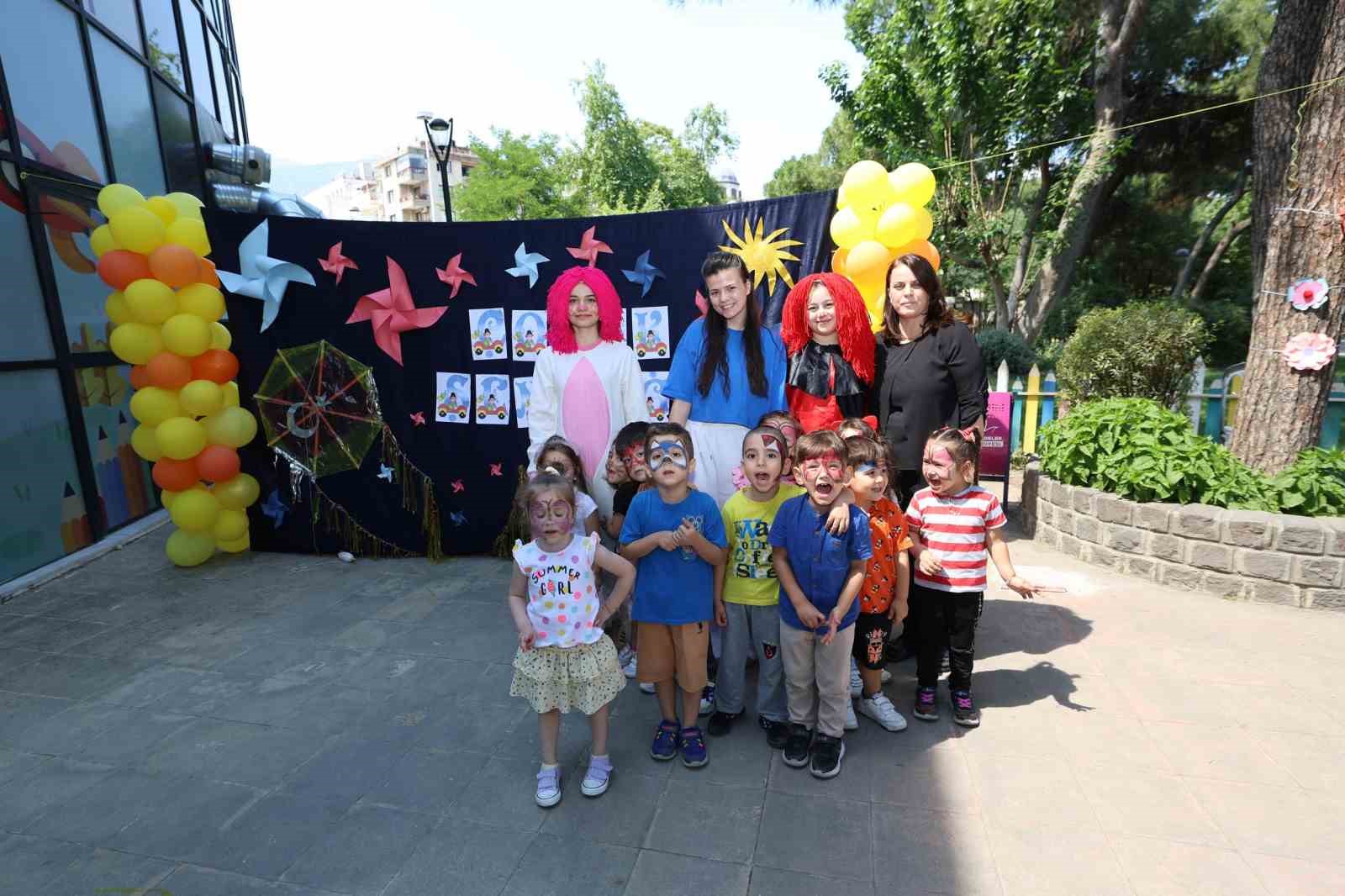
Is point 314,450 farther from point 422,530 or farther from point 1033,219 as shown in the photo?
point 1033,219

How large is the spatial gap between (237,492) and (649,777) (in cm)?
397

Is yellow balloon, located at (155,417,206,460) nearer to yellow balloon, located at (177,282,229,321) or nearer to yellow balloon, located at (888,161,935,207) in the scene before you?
yellow balloon, located at (177,282,229,321)

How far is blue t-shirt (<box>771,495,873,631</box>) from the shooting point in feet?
8.05

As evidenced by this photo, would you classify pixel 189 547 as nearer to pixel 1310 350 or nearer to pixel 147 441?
pixel 147 441

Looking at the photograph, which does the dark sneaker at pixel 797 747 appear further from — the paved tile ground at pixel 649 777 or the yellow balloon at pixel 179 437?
the yellow balloon at pixel 179 437

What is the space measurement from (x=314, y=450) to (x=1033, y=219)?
11723 mm

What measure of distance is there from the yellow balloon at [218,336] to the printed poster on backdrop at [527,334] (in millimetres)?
1981

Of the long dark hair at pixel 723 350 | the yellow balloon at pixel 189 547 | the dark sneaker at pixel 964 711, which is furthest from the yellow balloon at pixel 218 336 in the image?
the dark sneaker at pixel 964 711

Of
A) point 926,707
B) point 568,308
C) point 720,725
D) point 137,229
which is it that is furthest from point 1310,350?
point 137,229

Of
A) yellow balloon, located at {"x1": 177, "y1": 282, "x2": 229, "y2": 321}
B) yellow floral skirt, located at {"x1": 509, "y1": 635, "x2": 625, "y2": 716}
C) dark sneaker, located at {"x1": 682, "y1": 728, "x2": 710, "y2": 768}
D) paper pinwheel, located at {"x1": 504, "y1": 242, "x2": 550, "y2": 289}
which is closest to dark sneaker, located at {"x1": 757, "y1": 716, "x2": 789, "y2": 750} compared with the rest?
dark sneaker, located at {"x1": 682, "y1": 728, "x2": 710, "y2": 768}

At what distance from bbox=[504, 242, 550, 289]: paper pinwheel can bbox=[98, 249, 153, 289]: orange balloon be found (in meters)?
2.35

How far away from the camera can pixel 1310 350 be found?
452cm

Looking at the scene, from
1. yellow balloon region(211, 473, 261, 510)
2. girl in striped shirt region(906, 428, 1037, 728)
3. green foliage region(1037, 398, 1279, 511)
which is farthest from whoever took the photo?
yellow balloon region(211, 473, 261, 510)

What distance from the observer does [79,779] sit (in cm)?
264
